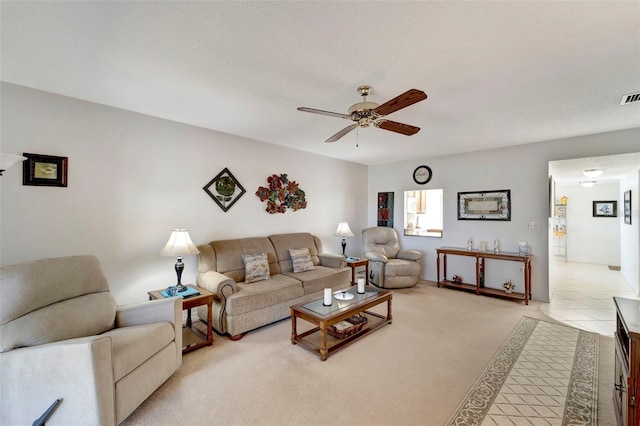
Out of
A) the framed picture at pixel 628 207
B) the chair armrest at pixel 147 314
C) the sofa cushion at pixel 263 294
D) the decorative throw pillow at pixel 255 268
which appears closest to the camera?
the chair armrest at pixel 147 314

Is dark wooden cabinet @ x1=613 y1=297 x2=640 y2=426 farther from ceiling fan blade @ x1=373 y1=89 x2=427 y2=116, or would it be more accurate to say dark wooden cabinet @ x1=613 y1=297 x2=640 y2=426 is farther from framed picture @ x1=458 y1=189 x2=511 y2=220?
framed picture @ x1=458 y1=189 x2=511 y2=220

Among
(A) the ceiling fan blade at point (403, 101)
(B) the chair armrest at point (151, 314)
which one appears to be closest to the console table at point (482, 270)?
(A) the ceiling fan blade at point (403, 101)

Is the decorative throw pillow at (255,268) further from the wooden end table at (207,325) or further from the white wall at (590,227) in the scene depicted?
the white wall at (590,227)

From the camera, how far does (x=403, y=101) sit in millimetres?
2016

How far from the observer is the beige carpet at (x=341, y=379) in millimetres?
1825

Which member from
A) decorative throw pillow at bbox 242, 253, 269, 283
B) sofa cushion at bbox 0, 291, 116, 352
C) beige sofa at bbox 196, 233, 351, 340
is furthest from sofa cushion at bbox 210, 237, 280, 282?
sofa cushion at bbox 0, 291, 116, 352

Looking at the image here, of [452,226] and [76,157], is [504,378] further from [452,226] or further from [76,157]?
[76,157]

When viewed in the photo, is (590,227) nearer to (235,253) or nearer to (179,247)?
(235,253)

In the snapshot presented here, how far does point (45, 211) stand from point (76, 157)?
1.94 feet

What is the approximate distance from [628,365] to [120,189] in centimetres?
434

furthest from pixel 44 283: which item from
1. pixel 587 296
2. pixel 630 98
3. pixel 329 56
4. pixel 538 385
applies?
pixel 587 296

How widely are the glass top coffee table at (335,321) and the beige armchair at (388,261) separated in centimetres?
151

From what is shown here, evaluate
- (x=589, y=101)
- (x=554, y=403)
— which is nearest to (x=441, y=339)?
(x=554, y=403)

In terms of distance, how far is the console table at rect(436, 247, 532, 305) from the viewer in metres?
4.07
